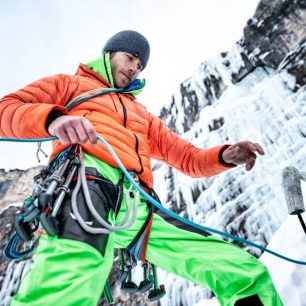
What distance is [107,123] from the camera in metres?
1.71

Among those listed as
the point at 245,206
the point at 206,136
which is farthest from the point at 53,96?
the point at 206,136

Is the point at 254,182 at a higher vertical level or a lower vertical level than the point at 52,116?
lower

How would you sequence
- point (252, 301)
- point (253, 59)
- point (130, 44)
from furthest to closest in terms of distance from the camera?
point (253, 59)
point (130, 44)
point (252, 301)

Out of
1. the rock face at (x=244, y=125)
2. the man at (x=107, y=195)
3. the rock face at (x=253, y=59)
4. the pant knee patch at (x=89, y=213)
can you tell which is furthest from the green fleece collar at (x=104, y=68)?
the rock face at (x=253, y=59)

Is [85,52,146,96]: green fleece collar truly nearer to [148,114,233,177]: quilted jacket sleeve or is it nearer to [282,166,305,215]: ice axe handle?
[148,114,233,177]: quilted jacket sleeve

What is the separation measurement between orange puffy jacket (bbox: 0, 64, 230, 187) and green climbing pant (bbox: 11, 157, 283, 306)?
19 cm

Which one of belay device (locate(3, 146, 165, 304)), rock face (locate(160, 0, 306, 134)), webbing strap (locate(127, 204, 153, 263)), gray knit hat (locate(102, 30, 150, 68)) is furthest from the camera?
rock face (locate(160, 0, 306, 134))

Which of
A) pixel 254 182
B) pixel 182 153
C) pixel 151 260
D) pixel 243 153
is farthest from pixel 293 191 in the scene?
pixel 254 182

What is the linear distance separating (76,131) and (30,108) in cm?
38

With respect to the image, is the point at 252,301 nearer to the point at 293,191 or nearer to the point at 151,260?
the point at 151,260

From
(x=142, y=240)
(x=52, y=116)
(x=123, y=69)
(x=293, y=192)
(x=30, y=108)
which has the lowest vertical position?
(x=293, y=192)

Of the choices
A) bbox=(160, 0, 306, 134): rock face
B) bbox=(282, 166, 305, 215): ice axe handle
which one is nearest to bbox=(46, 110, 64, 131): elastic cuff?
bbox=(282, 166, 305, 215): ice axe handle

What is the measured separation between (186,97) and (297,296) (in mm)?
10728

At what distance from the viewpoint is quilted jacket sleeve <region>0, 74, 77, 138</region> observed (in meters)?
1.33
